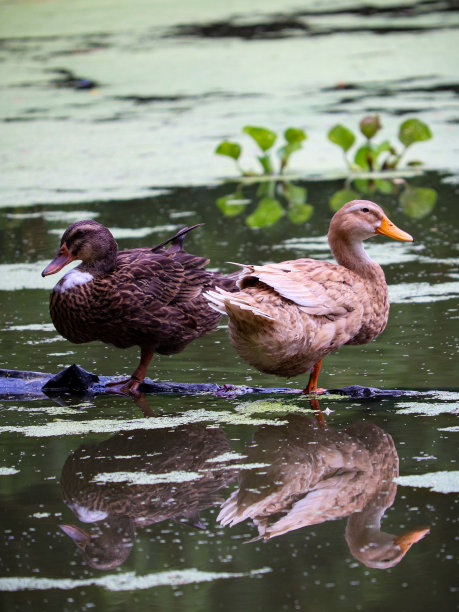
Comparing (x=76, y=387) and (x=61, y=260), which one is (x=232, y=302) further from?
(x=61, y=260)

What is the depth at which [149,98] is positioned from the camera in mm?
15352

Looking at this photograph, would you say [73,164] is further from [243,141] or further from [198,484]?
[198,484]

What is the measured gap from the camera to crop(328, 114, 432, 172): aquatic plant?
1058 cm

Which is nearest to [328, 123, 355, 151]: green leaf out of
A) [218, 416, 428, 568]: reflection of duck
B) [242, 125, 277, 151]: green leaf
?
[242, 125, 277, 151]: green leaf

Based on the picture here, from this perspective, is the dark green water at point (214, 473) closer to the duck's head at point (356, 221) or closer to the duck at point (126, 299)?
the duck at point (126, 299)

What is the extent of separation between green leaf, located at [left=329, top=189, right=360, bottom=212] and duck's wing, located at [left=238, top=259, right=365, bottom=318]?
4199mm

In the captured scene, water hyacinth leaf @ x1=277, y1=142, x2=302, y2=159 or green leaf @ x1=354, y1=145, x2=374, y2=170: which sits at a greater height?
water hyacinth leaf @ x1=277, y1=142, x2=302, y2=159

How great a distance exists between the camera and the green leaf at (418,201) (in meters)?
9.26

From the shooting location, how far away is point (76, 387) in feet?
17.5

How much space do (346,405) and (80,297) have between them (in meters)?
1.32

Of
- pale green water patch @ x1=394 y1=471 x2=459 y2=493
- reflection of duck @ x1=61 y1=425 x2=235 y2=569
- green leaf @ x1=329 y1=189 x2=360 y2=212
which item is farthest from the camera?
green leaf @ x1=329 y1=189 x2=360 y2=212

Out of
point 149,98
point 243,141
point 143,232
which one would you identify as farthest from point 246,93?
point 143,232

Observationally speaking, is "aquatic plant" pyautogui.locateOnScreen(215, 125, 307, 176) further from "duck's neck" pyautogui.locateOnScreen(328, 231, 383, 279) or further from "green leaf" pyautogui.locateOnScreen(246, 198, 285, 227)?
"duck's neck" pyautogui.locateOnScreen(328, 231, 383, 279)

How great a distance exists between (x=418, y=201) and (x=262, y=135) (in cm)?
168
